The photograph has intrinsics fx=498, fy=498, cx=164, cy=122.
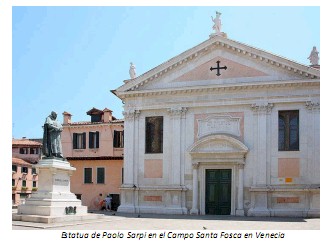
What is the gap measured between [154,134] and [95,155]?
10.8 m

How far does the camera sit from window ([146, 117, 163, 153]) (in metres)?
29.8

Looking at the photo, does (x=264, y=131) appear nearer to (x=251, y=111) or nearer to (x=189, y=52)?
(x=251, y=111)

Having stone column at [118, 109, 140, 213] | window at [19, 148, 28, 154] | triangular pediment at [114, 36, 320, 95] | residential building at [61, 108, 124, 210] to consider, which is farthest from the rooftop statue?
window at [19, 148, 28, 154]

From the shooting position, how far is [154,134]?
30.0m

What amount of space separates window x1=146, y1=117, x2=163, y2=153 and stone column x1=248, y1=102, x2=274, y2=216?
5666mm

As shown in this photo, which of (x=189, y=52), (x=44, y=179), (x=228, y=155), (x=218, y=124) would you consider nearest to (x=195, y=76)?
(x=189, y=52)

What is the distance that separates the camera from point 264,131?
27750mm

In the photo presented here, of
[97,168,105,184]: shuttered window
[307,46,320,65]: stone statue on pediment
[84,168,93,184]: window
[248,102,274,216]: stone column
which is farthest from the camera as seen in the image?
[84,168,93,184]: window

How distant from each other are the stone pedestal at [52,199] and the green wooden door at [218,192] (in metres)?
9.30

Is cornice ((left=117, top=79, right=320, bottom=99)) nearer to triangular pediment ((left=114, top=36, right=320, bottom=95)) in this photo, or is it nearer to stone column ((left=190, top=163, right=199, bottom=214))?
triangular pediment ((left=114, top=36, right=320, bottom=95))

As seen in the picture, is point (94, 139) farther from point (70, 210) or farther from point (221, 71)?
point (70, 210)

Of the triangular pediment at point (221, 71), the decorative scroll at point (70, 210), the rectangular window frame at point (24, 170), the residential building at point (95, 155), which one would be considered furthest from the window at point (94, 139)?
the decorative scroll at point (70, 210)

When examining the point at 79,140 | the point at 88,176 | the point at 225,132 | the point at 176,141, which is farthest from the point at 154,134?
the point at 79,140

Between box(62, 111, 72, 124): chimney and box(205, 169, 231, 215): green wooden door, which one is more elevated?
box(62, 111, 72, 124): chimney
